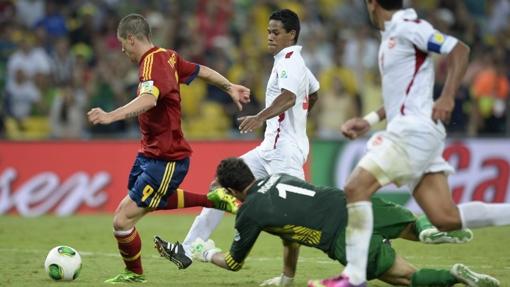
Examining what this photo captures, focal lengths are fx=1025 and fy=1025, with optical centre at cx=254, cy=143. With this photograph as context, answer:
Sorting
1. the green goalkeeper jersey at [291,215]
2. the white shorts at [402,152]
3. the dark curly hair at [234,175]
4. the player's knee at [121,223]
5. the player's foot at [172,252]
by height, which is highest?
the white shorts at [402,152]

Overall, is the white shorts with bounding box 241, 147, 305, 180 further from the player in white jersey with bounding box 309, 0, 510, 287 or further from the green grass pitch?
the player in white jersey with bounding box 309, 0, 510, 287

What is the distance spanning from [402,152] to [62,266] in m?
3.41

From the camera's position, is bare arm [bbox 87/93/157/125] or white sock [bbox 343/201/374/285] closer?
white sock [bbox 343/201/374/285]

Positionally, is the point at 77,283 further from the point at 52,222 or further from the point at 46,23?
the point at 46,23

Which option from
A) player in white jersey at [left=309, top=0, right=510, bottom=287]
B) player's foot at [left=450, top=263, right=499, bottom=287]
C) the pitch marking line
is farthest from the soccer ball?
player's foot at [left=450, top=263, right=499, bottom=287]

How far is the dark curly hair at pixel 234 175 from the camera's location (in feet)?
26.8

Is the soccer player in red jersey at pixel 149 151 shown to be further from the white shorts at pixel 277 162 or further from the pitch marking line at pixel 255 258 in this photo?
the pitch marking line at pixel 255 258

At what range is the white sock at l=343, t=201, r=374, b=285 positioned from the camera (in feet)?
24.6

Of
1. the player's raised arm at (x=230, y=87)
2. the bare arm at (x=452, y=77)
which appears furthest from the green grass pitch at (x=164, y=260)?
the bare arm at (x=452, y=77)

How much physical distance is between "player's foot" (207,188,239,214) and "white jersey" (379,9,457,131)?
226cm

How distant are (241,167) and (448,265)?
3312mm

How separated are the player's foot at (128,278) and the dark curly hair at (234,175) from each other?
1.60m

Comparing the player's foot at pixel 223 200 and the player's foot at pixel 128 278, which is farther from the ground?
the player's foot at pixel 223 200

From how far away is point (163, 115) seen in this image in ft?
30.4
